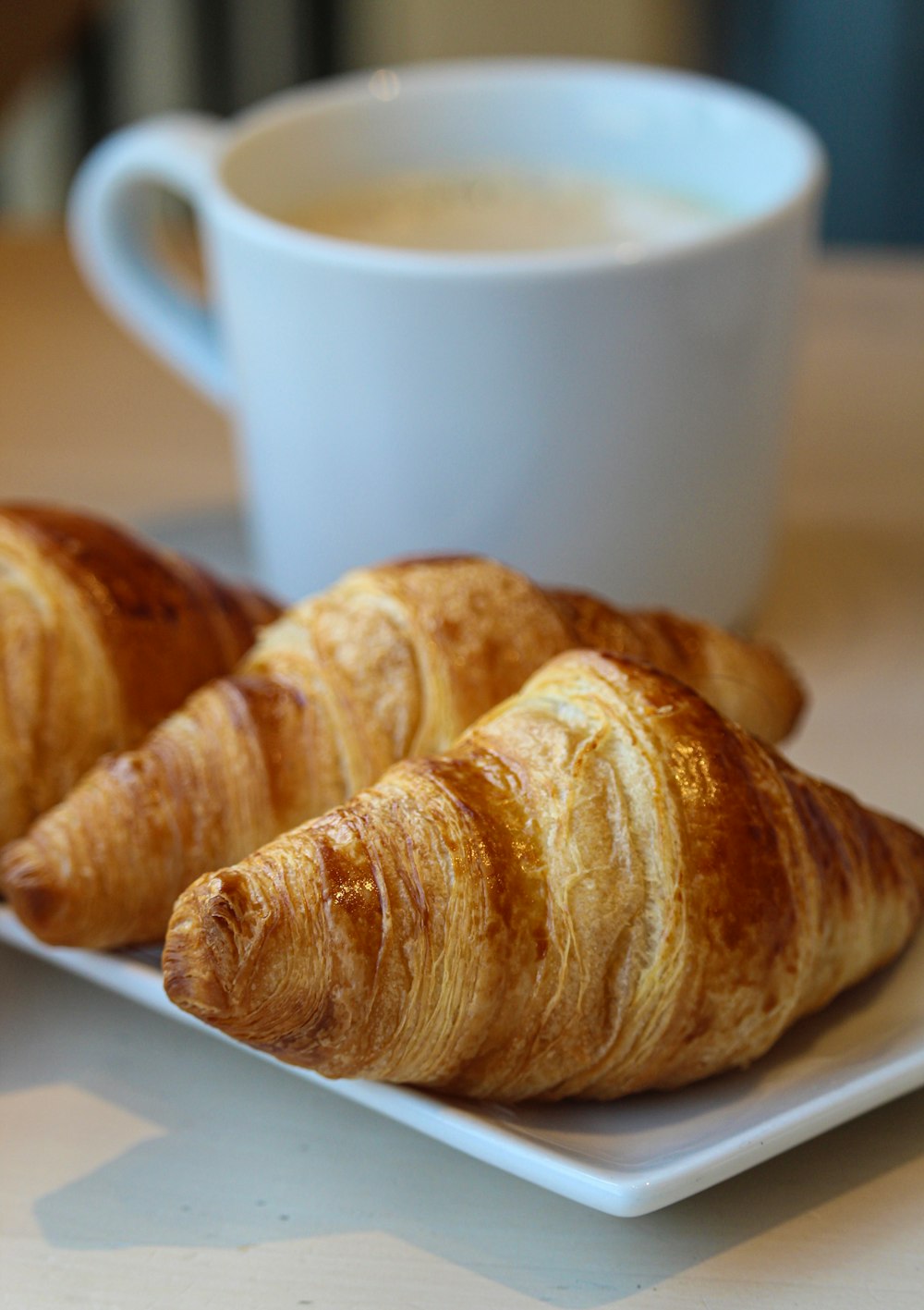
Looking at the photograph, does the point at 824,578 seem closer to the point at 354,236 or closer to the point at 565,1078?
the point at 354,236

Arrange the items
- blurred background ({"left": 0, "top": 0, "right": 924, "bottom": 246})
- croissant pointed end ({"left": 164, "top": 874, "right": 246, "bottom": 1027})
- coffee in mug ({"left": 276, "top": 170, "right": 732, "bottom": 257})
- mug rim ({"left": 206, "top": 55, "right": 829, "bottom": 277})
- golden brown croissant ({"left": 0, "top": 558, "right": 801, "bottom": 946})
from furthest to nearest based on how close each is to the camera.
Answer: blurred background ({"left": 0, "top": 0, "right": 924, "bottom": 246}) → coffee in mug ({"left": 276, "top": 170, "right": 732, "bottom": 257}) → mug rim ({"left": 206, "top": 55, "right": 829, "bottom": 277}) → golden brown croissant ({"left": 0, "top": 558, "right": 801, "bottom": 946}) → croissant pointed end ({"left": 164, "top": 874, "right": 246, "bottom": 1027})

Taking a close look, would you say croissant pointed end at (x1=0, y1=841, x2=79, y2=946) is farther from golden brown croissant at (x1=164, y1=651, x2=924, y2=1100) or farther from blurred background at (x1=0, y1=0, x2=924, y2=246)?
blurred background at (x1=0, y1=0, x2=924, y2=246)

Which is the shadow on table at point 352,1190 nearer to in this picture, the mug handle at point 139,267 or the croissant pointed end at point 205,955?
the croissant pointed end at point 205,955

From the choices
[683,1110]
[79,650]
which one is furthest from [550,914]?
[79,650]

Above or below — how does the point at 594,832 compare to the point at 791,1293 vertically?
above

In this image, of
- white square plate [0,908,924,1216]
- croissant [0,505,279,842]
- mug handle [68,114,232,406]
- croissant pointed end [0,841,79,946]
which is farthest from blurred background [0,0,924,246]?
white square plate [0,908,924,1216]

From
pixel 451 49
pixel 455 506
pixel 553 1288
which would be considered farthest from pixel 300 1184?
pixel 451 49
